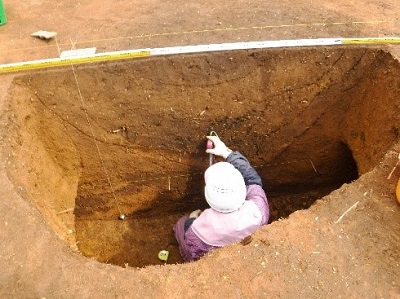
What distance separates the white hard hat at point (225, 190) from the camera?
3428 mm

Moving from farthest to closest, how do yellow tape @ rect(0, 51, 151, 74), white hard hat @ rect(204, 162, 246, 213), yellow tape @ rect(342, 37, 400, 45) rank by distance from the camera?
yellow tape @ rect(342, 37, 400, 45) < yellow tape @ rect(0, 51, 151, 74) < white hard hat @ rect(204, 162, 246, 213)

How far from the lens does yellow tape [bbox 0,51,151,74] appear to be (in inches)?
171

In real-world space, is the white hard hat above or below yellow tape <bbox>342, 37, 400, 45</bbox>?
below

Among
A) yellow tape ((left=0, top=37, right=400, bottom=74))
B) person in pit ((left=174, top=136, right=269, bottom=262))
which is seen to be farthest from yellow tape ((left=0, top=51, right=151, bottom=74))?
person in pit ((left=174, top=136, right=269, bottom=262))

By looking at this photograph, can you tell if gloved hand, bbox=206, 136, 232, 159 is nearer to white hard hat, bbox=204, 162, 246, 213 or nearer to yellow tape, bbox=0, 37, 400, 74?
white hard hat, bbox=204, 162, 246, 213

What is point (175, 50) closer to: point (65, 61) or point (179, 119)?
point (179, 119)

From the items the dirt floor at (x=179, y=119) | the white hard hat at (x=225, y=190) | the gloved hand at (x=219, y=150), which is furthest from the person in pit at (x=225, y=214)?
the gloved hand at (x=219, y=150)

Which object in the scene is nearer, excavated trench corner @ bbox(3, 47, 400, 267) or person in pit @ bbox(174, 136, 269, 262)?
person in pit @ bbox(174, 136, 269, 262)

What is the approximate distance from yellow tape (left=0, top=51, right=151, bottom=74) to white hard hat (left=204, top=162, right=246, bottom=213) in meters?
1.61

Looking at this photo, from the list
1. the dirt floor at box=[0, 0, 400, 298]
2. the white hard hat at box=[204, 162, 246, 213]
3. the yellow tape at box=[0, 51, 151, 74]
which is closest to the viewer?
the white hard hat at box=[204, 162, 246, 213]

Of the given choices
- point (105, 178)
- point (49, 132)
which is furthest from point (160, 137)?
point (49, 132)

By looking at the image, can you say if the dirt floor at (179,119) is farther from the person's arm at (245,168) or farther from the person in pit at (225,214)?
the person's arm at (245,168)

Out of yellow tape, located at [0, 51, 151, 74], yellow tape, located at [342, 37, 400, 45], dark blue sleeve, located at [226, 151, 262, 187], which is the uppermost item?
yellow tape, located at [342, 37, 400, 45]

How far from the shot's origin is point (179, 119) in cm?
477
